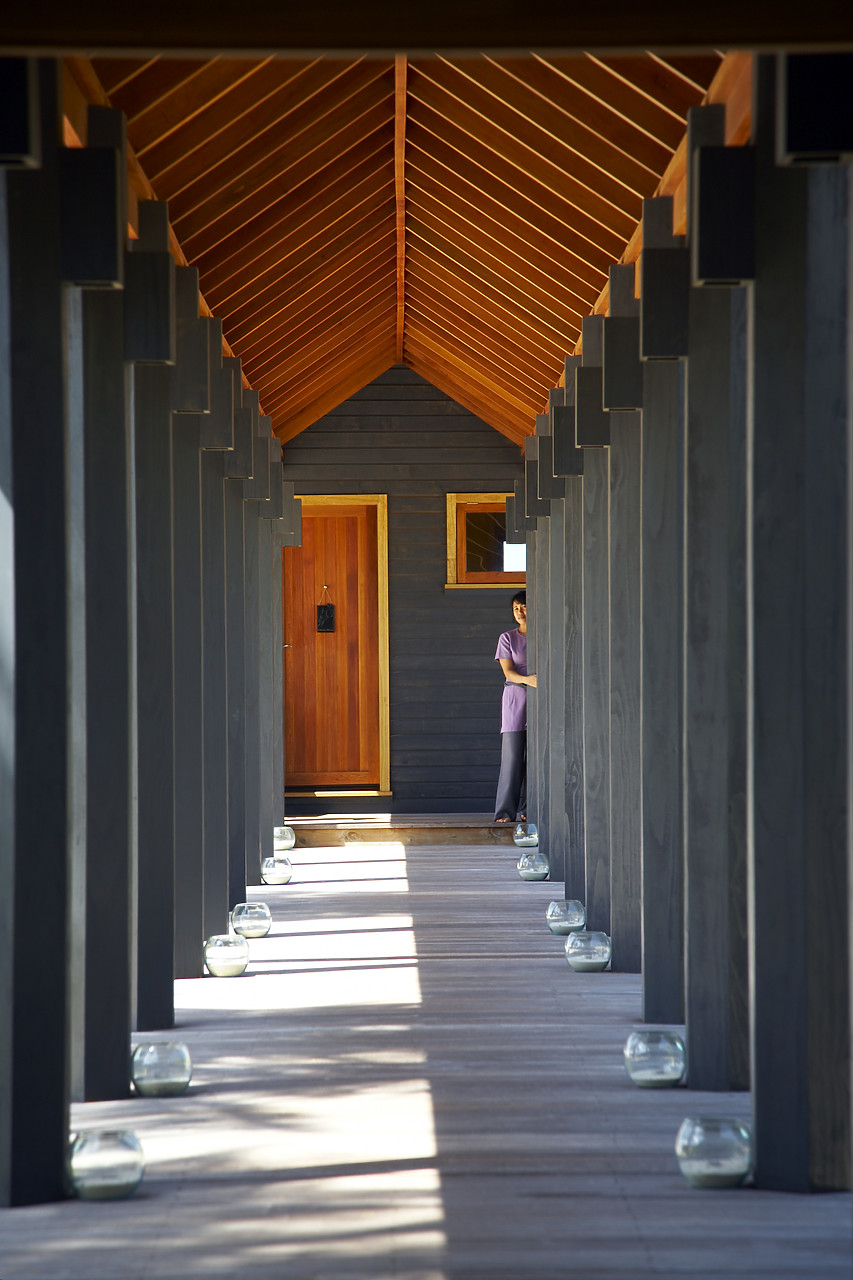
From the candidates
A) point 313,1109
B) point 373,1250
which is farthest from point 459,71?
point 373,1250

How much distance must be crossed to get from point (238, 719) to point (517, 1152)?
4.30 m

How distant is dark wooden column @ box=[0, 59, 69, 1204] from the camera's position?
3.04 m

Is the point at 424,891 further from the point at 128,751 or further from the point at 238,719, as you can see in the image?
the point at 128,751

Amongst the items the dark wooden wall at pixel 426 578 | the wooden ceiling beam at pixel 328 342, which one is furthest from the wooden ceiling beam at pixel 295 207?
the dark wooden wall at pixel 426 578

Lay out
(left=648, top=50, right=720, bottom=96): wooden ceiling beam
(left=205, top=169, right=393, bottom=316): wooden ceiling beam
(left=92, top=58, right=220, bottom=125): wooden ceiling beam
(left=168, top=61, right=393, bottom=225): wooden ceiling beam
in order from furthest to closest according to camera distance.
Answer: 1. (left=205, top=169, right=393, bottom=316): wooden ceiling beam
2. (left=168, top=61, right=393, bottom=225): wooden ceiling beam
3. (left=92, top=58, right=220, bottom=125): wooden ceiling beam
4. (left=648, top=50, right=720, bottom=96): wooden ceiling beam

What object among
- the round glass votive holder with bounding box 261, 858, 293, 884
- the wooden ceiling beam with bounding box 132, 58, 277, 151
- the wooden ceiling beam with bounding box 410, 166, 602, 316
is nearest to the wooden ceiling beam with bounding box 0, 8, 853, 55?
the wooden ceiling beam with bounding box 132, 58, 277, 151

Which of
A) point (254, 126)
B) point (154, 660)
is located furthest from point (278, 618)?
point (154, 660)

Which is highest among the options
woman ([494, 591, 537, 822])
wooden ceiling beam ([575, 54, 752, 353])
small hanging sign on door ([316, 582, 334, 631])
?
wooden ceiling beam ([575, 54, 752, 353])

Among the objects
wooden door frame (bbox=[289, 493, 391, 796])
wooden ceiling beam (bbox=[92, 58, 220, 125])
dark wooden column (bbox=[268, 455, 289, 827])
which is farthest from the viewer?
wooden door frame (bbox=[289, 493, 391, 796])

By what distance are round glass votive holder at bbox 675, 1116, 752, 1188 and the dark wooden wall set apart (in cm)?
878

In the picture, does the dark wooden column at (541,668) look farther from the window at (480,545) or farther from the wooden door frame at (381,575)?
the wooden door frame at (381,575)

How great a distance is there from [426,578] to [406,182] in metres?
5.38

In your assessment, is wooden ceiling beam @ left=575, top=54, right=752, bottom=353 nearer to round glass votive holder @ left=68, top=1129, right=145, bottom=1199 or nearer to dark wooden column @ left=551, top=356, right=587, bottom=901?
dark wooden column @ left=551, top=356, right=587, bottom=901

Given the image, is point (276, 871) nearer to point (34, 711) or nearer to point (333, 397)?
point (333, 397)
